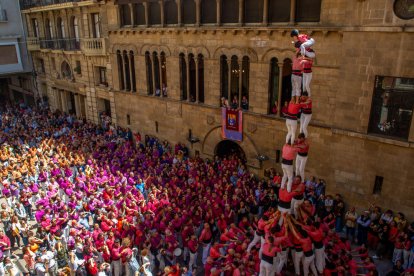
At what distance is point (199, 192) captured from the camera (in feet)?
51.8

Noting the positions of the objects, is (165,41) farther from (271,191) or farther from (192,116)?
(271,191)

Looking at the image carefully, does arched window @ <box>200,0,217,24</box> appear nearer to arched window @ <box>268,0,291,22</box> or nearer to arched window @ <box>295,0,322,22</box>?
arched window @ <box>268,0,291,22</box>

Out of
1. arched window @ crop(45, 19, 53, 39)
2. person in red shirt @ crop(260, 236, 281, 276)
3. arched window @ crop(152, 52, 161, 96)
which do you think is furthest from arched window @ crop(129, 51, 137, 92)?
person in red shirt @ crop(260, 236, 281, 276)

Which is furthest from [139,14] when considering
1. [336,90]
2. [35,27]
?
[35,27]

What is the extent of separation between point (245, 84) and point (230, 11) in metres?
3.84

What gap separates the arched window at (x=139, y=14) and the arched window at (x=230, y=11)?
21.9 feet

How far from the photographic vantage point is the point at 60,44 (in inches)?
1280

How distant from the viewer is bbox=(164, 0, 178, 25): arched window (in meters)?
21.3

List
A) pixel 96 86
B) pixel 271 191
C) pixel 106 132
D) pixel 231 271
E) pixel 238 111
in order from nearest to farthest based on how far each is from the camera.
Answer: pixel 231 271, pixel 271 191, pixel 238 111, pixel 106 132, pixel 96 86

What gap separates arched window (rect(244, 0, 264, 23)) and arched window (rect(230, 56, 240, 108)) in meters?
2.10

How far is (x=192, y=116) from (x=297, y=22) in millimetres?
8413

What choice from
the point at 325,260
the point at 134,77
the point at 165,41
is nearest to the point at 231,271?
the point at 325,260

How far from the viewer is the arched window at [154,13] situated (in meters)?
22.3

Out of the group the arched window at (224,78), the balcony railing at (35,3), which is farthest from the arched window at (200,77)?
the balcony railing at (35,3)
